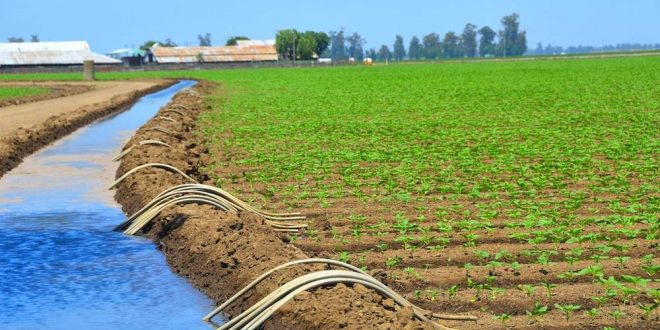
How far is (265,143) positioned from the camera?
2152 centimetres

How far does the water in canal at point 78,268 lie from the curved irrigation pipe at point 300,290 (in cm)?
86

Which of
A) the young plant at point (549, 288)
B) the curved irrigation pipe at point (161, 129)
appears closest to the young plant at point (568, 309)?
the young plant at point (549, 288)

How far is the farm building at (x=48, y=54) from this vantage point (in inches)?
5133

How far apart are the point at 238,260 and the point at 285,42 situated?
17989 centimetres

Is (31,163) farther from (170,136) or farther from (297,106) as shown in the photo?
(297,106)

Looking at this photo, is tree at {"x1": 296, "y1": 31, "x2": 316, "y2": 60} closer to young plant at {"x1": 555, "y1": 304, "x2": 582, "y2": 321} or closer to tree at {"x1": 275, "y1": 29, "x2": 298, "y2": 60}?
tree at {"x1": 275, "y1": 29, "x2": 298, "y2": 60}

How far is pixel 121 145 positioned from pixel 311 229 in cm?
1266

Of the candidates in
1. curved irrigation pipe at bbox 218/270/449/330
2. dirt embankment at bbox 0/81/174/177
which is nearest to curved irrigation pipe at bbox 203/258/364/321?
curved irrigation pipe at bbox 218/270/449/330

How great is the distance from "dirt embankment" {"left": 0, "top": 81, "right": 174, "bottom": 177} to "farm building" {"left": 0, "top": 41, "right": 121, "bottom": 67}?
294ft

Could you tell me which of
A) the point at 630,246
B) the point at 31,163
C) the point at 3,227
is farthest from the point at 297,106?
the point at 630,246

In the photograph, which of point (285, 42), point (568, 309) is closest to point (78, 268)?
point (568, 309)

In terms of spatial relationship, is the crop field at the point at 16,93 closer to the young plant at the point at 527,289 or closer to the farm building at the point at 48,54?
the young plant at the point at 527,289

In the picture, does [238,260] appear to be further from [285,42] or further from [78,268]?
[285,42]

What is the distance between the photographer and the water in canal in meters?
8.09
